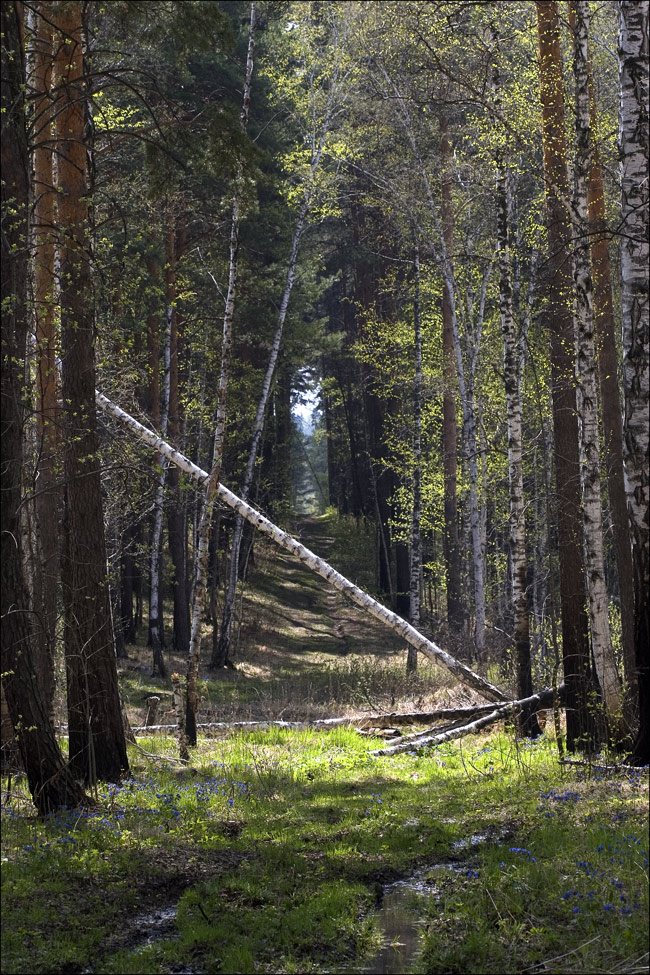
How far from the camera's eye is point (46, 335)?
10453 mm

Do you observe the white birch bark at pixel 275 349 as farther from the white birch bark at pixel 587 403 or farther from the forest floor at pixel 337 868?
the white birch bark at pixel 587 403

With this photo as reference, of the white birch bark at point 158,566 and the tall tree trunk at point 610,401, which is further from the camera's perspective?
the white birch bark at point 158,566

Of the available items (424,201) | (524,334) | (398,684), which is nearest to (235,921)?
(524,334)

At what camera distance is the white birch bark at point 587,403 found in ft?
28.8

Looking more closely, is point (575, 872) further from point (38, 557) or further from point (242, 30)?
point (242, 30)

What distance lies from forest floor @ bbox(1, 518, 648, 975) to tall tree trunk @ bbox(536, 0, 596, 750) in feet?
2.96

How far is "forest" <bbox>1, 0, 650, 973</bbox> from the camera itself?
580 cm

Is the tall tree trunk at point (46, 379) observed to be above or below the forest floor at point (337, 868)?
above

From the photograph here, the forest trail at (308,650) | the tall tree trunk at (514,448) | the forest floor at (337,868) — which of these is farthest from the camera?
the forest trail at (308,650)

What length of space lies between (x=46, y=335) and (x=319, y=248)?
23.4m

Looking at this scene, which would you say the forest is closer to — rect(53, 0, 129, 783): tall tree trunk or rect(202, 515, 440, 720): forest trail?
rect(53, 0, 129, 783): tall tree trunk

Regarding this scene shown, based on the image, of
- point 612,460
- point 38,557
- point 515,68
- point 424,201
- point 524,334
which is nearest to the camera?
point 38,557

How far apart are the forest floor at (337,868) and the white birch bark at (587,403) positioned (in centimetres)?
→ 113

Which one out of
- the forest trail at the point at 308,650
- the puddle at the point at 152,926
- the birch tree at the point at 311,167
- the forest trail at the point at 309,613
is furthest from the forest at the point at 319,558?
the forest trail at the point at 309,613
